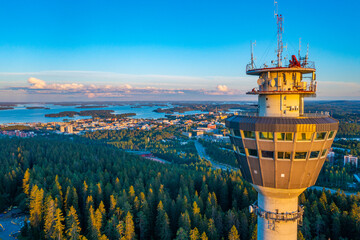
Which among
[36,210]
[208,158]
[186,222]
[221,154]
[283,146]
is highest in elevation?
[283,146]

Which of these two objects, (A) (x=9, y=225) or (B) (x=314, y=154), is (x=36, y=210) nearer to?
(A) (x=9, y=225)

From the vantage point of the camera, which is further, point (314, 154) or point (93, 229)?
point (93, 229)

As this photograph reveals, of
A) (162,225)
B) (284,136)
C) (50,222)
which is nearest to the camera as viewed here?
(284,136)

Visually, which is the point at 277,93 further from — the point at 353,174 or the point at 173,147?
the point at 173,147

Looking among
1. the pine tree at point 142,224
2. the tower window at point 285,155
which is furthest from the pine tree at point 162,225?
the tower window at point 285,155

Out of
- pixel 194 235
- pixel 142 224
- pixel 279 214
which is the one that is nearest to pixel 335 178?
pixel 194 235

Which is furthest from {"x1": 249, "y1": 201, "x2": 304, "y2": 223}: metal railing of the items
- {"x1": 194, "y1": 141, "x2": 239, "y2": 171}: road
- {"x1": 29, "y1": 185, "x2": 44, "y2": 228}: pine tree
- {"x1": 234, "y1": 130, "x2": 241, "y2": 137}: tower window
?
{"x1": 194, "y1": 141, "x2": 239, "y2": 171}: road

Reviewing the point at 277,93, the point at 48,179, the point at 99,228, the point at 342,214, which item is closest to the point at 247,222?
the point at 342,214

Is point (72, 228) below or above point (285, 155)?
below

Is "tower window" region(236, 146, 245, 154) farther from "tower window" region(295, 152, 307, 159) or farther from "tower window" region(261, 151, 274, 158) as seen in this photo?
"tower window" region(295, 152, 307, 159)

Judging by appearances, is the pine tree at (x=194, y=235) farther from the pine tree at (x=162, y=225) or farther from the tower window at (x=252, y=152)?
the tower window at (x=252, y=152)
